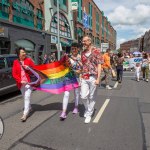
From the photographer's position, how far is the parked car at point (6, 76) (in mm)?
10406

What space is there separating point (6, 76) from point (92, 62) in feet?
16.0

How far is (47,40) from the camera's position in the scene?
3055 centimetres

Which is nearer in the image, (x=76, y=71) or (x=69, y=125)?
(x=69, y=125)

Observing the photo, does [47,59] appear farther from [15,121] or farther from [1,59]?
[15,121]

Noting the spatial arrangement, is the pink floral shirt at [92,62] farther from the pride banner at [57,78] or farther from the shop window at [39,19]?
the shop window at [39,19]

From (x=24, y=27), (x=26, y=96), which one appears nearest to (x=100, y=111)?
(x=26, y=96)

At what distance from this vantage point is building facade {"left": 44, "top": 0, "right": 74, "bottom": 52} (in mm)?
31031

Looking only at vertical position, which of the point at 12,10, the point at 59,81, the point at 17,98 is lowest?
the point at 17,98

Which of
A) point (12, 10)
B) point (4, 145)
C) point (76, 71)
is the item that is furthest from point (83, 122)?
point (12, 10)

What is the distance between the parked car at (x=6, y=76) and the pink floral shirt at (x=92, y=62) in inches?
176

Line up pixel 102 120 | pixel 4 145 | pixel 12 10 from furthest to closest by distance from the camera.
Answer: pixel 12 10 < pixel 102 120 < pixel 4 145

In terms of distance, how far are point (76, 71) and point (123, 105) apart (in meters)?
2.52

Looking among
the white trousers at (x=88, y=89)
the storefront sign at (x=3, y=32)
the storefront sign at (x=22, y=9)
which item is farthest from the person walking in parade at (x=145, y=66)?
the storefront sign at (x=22, y=9)

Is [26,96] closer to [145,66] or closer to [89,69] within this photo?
[89,69]
